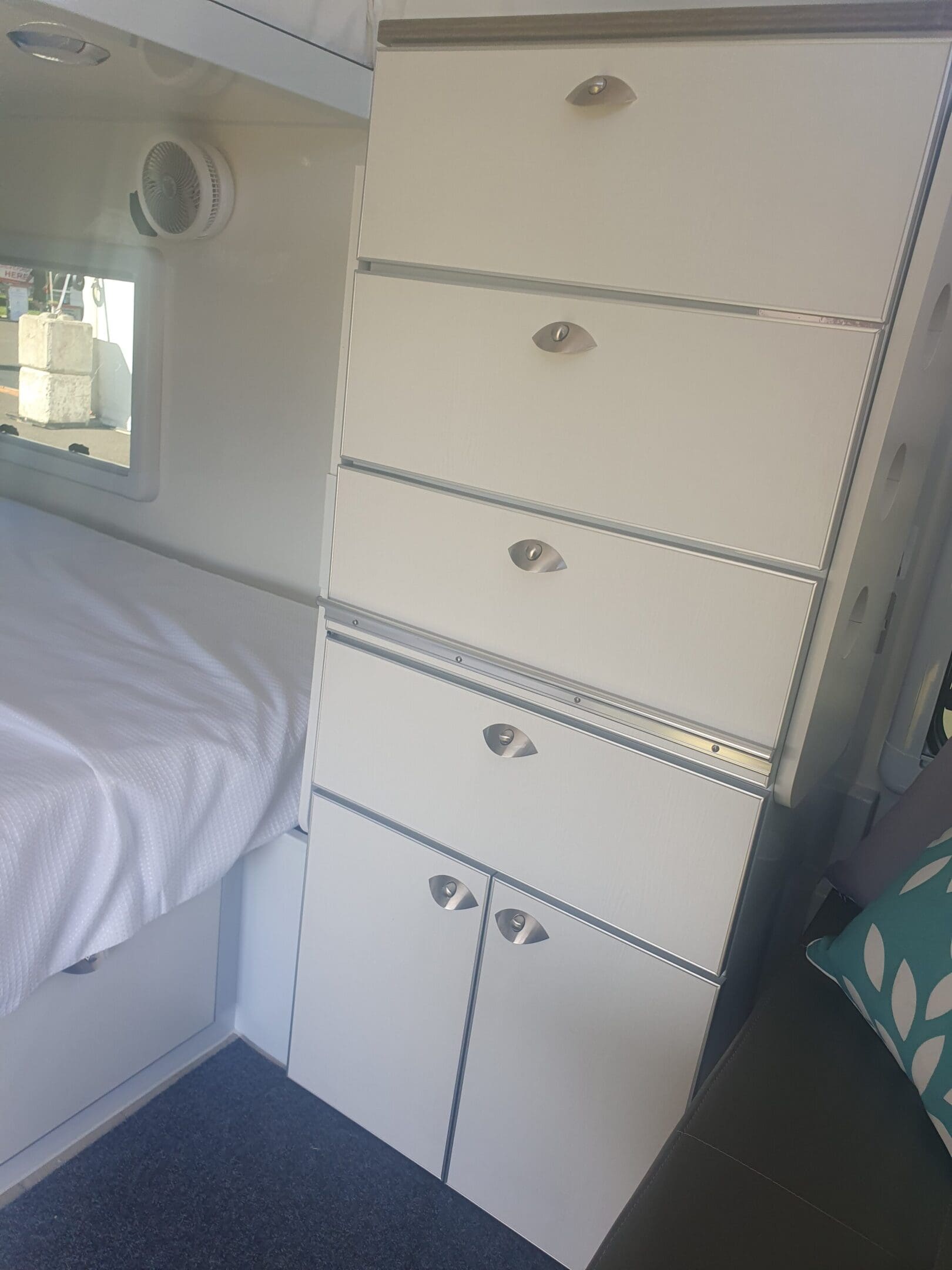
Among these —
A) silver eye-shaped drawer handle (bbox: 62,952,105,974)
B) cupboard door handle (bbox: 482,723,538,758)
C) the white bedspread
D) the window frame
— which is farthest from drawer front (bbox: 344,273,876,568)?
the window frame

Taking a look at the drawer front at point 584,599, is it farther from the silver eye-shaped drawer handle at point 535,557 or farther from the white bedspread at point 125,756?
the white bedspread at point 125,756

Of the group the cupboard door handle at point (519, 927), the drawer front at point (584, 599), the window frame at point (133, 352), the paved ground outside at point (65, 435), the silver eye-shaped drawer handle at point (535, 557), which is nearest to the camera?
the drawer front at point (584, 599)

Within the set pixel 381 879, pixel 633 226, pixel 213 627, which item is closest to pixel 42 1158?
pixel 381 879

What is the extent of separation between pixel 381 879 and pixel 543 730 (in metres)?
0.44

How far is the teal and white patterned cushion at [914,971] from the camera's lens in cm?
101

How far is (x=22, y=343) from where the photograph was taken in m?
2.75

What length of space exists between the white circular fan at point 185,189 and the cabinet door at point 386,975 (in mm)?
1573

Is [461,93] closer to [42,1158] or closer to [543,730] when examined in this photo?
[543,730]

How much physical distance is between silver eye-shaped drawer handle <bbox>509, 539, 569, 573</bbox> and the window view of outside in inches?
69.6

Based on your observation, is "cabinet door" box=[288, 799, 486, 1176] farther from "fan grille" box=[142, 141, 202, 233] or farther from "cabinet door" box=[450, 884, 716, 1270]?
"fan grille" box=[142, 141, 202, 233]

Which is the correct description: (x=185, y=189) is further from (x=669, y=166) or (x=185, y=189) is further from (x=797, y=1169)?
(x=797, y=1169)

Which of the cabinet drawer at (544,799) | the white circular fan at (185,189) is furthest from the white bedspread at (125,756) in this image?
the white circular fan at (185,189)

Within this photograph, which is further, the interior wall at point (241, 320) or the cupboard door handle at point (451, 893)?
the interior wall at point (241, 320)

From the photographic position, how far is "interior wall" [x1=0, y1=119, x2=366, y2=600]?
221 cm
